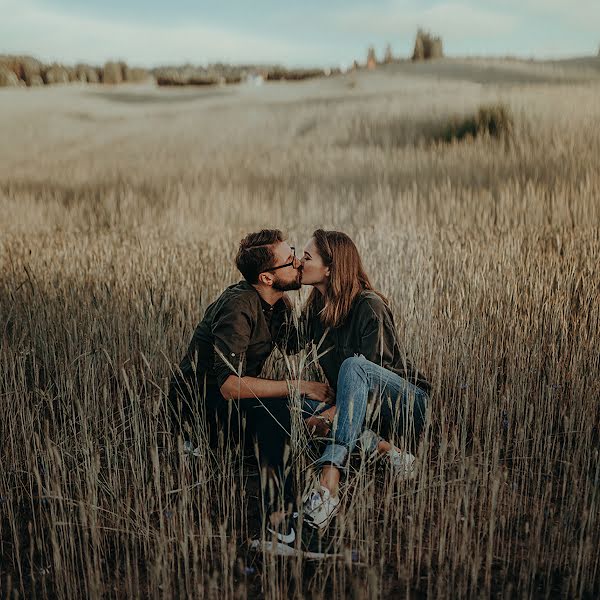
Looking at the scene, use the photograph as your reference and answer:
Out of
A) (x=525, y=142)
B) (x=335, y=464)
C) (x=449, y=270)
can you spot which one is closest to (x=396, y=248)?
(x=449, y=270)

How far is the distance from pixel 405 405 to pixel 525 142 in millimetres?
6431

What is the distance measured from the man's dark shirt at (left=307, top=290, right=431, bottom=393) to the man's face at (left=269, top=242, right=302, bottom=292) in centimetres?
22

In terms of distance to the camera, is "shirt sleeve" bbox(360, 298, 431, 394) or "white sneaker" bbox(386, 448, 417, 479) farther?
"shirt sleeve" bbox(360, 298, 431, 394)

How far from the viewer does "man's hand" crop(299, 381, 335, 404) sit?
259 cm

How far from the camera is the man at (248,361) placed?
99.0 inches

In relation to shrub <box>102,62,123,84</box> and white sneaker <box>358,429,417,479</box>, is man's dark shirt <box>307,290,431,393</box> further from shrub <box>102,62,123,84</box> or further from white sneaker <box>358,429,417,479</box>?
shrub <box>102,62,123,84</box>

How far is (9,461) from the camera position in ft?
8.98

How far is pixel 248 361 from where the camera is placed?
8.93 ft

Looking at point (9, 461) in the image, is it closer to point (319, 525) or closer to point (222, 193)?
point (319, 525)

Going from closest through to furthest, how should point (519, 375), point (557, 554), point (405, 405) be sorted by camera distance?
point (557, 554) < point (405, 405) < point (519, 375)

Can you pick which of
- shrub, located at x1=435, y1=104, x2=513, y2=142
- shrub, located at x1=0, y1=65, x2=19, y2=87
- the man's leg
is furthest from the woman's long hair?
shrub, located at x1=0, y1=65, x2=19, y2=87

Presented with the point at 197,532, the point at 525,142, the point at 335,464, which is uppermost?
the point at 525,142

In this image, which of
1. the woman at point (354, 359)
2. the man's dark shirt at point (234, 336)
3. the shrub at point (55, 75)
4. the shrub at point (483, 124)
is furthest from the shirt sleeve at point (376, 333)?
the shrub at point (55, 75)

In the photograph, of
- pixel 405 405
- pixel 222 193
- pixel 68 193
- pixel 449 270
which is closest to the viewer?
pixel 405 405
